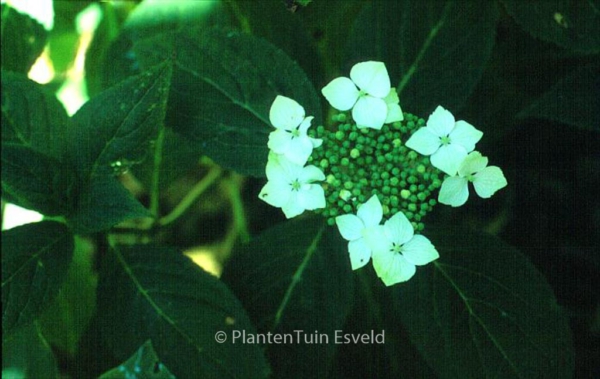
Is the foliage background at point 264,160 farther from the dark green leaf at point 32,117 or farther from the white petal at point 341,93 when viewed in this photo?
the white petal at point 341,93

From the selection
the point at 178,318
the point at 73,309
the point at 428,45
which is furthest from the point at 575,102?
the point at 73,309

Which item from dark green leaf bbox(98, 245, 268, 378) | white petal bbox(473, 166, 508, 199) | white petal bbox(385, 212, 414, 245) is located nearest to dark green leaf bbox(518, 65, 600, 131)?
white petal bbox(473, 166, 508, 199)

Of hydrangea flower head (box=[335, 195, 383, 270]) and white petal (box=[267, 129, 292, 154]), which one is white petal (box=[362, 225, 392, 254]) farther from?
white petal (box=[267, 129, 292, 154])

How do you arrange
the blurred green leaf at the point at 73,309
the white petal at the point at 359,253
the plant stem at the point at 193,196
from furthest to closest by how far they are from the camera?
the plant stem at the point at 193,196, the blurred green leaf at the point at 73,309, the white petal at the point at 359,253

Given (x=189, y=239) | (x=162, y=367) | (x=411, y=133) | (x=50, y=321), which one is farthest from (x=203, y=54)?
(x=189, y=239)

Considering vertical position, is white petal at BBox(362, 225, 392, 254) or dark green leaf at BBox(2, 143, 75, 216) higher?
dark green leaf at BBox(2, 143, 75, 216)

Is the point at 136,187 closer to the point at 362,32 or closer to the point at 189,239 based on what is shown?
the point at 189,239

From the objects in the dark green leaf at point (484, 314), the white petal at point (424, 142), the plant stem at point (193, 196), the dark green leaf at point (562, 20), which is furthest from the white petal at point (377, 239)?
the plant stem at point (193, 196)

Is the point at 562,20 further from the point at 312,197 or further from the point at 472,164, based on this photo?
the point at 312,197
